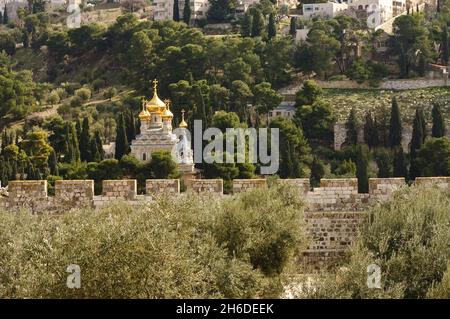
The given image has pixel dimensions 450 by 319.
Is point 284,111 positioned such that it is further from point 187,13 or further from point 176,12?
point 176,12

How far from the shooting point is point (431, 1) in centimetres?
12256

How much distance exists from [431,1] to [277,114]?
47.7 m

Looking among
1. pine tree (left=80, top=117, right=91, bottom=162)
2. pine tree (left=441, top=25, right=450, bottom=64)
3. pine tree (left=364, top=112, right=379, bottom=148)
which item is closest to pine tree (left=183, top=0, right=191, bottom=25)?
pine tree (left=441, top=25, right=450, bottom=64)

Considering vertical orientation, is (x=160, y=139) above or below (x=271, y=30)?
below

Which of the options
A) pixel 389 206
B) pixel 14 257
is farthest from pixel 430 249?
pixel 14 257

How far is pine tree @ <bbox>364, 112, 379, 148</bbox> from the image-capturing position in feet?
244

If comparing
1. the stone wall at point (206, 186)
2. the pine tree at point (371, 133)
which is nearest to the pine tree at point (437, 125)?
the pine tree at point (371, 133)

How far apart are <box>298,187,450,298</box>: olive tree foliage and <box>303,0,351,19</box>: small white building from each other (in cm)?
9718

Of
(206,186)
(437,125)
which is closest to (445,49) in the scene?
(437,125)

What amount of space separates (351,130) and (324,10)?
38002 mm

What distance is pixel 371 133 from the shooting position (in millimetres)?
74625

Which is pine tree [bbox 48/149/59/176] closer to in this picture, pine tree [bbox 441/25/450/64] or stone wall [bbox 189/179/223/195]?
pine tree [bbox 441/25/450/64]

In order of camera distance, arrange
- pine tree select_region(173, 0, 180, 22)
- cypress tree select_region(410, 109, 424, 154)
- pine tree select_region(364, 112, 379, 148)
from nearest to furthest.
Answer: cypress tree select_region(410, 109, 424, 154) → pine tree select_region(364, 112, 379, 148) → pine tree select_region(173, 0, 180, 22)
